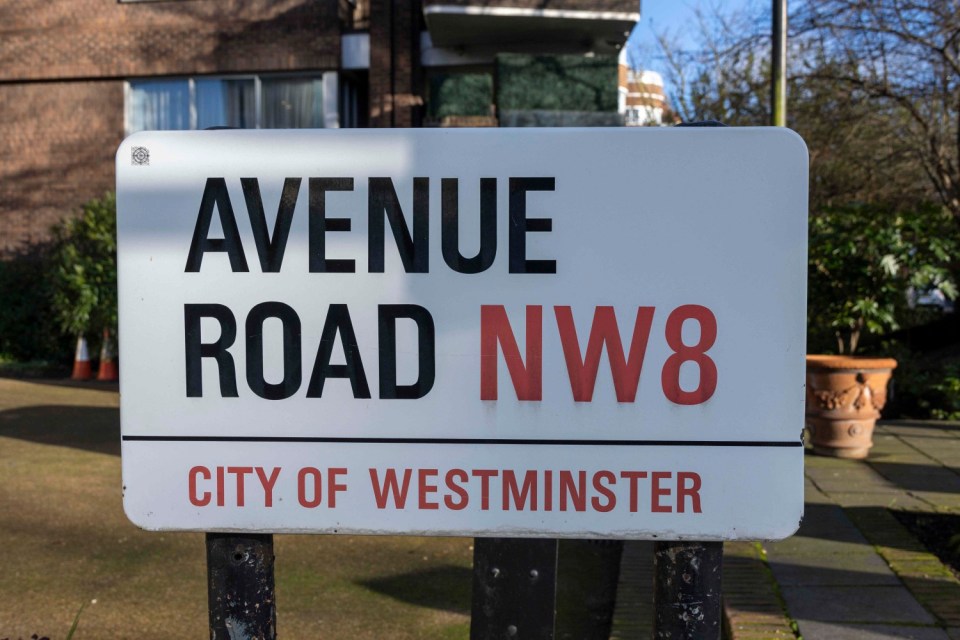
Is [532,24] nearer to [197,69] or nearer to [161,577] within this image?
[197,69]

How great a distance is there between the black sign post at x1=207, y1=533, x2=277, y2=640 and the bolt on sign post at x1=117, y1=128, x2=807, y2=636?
0.19ft

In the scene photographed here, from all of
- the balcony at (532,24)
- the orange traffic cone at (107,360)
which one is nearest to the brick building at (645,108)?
the balcony at (532,24)

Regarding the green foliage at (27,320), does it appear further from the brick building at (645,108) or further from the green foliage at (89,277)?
the brick building at (645,108)

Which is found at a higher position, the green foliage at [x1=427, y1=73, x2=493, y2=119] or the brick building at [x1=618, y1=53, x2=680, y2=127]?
the brick building at [x1=618, y1=53, x2=680, y2=127]

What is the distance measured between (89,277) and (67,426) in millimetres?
5420

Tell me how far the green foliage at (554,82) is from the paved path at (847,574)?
761cm

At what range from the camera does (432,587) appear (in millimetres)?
4871

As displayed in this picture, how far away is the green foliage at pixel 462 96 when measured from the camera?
13.1 m

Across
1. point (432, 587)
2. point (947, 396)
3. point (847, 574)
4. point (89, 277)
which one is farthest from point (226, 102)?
point (847, 574)

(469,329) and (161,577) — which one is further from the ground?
(469,329)

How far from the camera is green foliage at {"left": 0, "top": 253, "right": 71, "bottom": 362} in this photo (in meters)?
15.6

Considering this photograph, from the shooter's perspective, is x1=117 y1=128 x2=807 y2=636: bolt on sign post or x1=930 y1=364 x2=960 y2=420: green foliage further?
x1=930 y1=364 x2=960 y2=420: green foliage

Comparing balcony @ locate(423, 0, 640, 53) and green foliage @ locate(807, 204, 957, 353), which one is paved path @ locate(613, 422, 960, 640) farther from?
balcony @ locate(423, 0, 640, 53)

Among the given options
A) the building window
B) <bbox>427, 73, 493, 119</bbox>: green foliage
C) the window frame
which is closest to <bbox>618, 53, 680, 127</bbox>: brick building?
<bbox>427, 73, 493, 119</bbox>: green foliage
